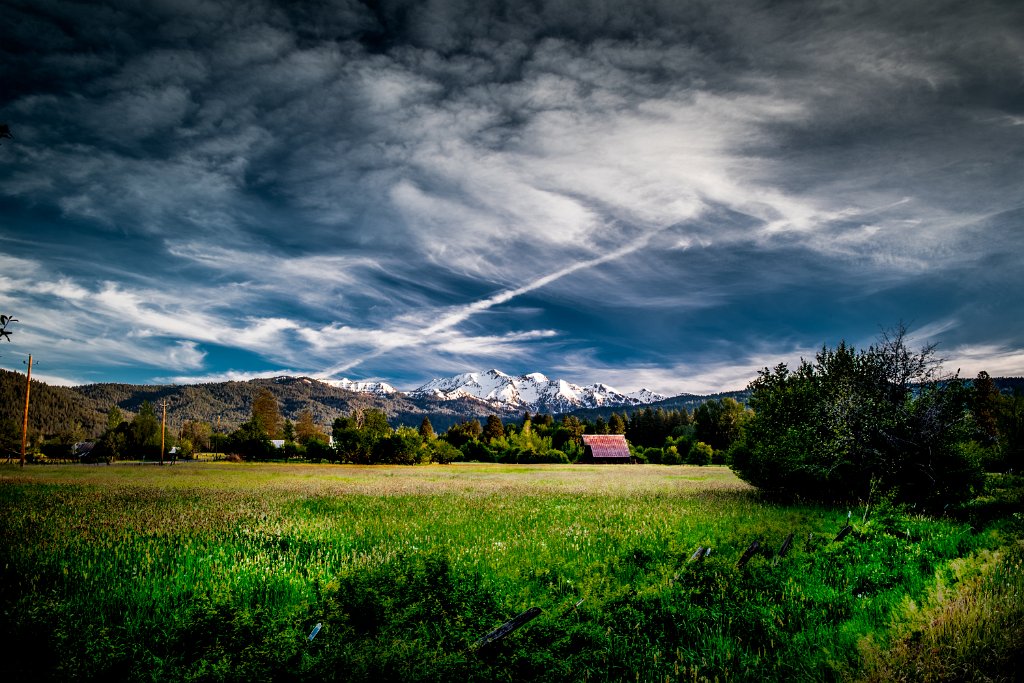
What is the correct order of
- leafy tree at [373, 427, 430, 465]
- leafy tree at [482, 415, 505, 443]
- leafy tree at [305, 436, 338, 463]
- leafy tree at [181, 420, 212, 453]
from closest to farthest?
leafy tree at [373, 427, 430, 465] → leafy tree at [305, 436, 338, 463] → leafy tree at [482, 415, 505, 443] → leafy tree at [181, 420, 212, 453]

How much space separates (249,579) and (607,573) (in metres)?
7.88

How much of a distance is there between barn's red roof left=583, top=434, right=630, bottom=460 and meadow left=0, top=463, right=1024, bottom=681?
88.1 m

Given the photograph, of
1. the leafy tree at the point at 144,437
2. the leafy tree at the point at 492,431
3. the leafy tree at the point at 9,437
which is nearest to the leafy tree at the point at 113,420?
the leafy tree at the point at 144,437

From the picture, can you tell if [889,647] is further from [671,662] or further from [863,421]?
[863,421]

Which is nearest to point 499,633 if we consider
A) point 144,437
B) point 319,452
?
point 319,452

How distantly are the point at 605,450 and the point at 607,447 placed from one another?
138 cm

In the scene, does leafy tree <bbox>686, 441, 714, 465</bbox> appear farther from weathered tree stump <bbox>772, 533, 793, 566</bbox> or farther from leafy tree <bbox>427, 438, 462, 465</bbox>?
weathered tree stump <bbox>772, 533, 793, 566</bbox>

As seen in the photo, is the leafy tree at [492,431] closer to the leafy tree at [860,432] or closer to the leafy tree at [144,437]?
the leafy tree at [144,437]

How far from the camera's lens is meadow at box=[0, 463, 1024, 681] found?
6.30 metres

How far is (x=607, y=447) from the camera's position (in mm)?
105500

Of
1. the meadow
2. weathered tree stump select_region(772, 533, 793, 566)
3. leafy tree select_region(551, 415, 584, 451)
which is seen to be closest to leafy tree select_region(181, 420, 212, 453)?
leafy tree select_region(551, 415, 584, 451)

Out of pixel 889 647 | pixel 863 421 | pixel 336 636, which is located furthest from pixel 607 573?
pixel 863 421

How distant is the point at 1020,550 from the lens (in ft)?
33.3

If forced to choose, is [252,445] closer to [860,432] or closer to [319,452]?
[319,452]
